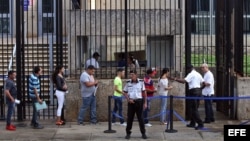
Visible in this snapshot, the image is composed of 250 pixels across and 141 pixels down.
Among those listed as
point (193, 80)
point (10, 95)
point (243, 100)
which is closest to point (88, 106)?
point (10, 95)

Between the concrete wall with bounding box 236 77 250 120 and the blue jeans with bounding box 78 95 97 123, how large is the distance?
4.00 m

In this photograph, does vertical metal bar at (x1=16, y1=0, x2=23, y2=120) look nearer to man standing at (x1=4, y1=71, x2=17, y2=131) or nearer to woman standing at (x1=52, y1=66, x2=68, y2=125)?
man standing at (x1=4, y1=71, x2=17, y2=131)

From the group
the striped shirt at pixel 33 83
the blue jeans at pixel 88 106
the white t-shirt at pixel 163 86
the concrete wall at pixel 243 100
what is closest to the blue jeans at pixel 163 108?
the white t-shirt at pixel 163 86

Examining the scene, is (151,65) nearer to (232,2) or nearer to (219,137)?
(232,2)

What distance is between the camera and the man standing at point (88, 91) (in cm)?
1585

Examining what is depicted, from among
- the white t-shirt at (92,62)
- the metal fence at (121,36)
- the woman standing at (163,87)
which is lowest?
the woman standing at (163,87)

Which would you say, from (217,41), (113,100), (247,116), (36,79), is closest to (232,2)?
(217,41)

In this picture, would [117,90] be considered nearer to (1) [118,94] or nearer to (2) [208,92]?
(1) [118,94]

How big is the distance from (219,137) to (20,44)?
6144mm

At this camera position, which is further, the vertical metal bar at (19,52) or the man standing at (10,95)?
the vertical metal bar at (19,52)

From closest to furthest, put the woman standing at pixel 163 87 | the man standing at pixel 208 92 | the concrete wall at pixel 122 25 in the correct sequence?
1. the woman standing at pixel 163 87
2. the man standing at pixel 208 92
3. the concrete wall at pixel 122 25

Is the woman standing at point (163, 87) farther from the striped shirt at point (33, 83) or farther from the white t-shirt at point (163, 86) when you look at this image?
the striped shirt at point (33, 83)

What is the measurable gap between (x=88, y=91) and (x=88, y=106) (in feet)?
1.45

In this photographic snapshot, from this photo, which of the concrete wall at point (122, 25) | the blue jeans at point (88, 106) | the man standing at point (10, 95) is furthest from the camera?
the concrete wall at point (122, 25)
